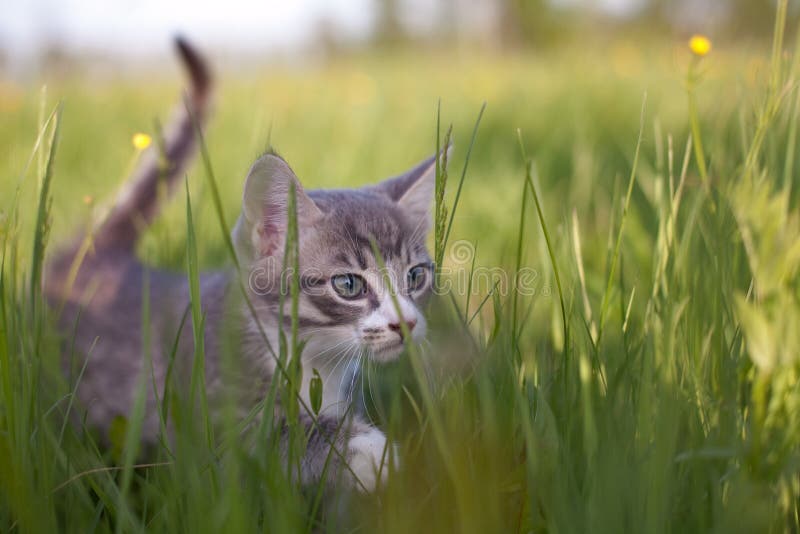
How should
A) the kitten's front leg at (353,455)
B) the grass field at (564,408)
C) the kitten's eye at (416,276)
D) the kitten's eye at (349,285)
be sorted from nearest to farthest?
the grass field at (564,408) < the kitten's front leg at (353,455) < the kitten's eye at (349,285) < the kitten's eye at (416,276)

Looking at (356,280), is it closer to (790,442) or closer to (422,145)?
(790,442)

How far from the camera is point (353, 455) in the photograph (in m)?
1.27

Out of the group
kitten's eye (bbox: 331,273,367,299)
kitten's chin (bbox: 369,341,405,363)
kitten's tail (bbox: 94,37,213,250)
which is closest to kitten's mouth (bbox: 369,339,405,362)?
kitten's chin (bbox: 369,341,405,363)

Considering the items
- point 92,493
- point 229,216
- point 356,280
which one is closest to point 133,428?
point 92,493

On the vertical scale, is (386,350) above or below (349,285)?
below

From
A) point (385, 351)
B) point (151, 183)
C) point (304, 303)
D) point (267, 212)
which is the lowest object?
point (385, 351)

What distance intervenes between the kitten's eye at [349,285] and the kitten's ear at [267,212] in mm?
166

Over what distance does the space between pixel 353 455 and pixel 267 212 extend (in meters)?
0.68

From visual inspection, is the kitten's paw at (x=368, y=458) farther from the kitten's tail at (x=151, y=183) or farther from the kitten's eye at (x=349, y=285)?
the kitten's tail at (x=151, y=183)

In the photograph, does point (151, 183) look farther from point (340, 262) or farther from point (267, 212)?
point (340, 262)

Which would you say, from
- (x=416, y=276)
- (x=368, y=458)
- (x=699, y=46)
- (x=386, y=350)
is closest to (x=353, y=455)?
(x=368, y=458)

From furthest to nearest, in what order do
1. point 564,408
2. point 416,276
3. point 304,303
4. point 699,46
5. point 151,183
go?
1. point 151,183
2. point 416,276
3. point 304,303
4. point 699,46
5. point 564,408

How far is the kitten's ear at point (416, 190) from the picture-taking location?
185 centimetres

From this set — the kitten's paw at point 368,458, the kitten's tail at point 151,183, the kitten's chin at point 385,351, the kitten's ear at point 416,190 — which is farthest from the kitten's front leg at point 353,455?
the kitten's tail at point 151,183
